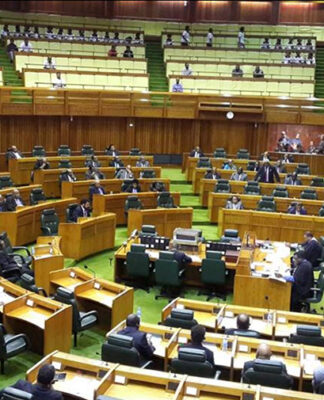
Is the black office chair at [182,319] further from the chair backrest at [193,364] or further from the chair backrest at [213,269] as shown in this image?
the chair backrest at [213,269]

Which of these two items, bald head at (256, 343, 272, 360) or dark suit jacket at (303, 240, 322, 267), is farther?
dark suit jacket at (303, 240, 322, 267)

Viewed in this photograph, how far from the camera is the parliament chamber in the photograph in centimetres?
665

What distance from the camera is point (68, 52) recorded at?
22531 millimetres

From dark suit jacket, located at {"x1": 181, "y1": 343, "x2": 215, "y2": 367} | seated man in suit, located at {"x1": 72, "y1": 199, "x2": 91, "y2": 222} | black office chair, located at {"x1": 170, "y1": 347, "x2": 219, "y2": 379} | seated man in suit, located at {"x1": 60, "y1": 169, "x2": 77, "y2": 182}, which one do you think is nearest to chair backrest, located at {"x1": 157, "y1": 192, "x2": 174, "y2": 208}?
seated man in suit, located at {"x1": 72, "y1": 199, "x2": 91, "y2": 222}

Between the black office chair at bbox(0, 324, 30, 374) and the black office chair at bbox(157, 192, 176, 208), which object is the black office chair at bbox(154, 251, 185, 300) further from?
the black office chair at bbox(157, 192, 176, 208)

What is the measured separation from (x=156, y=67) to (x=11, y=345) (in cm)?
1760

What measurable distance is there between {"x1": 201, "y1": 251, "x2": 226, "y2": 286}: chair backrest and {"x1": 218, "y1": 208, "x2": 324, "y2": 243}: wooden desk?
3.51 meters

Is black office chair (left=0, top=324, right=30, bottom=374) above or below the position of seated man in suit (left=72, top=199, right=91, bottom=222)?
below

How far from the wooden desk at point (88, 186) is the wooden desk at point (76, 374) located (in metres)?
8.72

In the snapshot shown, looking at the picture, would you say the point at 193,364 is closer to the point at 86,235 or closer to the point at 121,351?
the point at 121,351

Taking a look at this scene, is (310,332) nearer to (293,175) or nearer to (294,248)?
(294,248)

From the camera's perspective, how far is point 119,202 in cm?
1441

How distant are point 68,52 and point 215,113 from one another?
6353 millimetres

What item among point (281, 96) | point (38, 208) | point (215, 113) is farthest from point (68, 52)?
point (38, 208)
